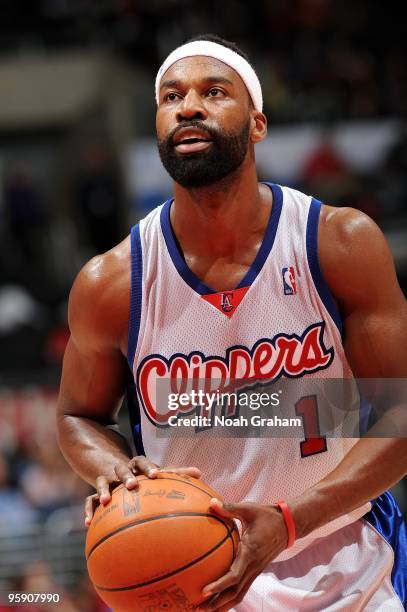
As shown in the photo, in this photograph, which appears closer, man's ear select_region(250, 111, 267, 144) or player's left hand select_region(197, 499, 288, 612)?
player's left hand select_region(197, 499, 288, 612)

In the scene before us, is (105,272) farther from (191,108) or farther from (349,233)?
(349,233)

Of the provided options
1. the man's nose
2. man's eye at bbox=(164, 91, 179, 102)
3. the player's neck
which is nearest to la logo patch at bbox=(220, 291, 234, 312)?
the player's neck

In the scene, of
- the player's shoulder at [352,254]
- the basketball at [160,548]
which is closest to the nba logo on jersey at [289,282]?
the player's shoulder at [352,254]

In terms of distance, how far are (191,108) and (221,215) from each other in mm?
446

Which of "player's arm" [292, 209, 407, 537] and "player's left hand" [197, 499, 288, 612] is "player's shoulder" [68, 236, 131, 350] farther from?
"player's left hand" [197, 499, 288, 612]

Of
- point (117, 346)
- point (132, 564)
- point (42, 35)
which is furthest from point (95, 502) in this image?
point (42, 35)

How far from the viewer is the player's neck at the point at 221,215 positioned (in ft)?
13.3

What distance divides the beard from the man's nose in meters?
0.02

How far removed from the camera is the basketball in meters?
3.33

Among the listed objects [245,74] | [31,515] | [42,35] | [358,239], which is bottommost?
[31,515]

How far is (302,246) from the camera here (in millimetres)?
4004

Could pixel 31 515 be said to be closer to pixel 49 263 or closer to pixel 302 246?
pixel 302 246

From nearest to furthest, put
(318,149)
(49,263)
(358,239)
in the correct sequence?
(358,239)
(318,149)
(49,263)

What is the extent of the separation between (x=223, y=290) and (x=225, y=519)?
3.12 ft
